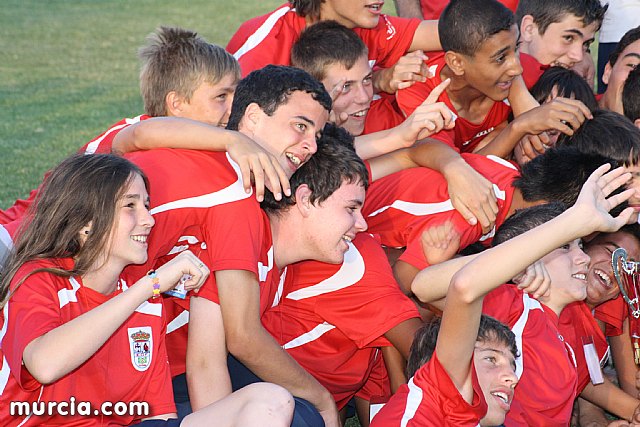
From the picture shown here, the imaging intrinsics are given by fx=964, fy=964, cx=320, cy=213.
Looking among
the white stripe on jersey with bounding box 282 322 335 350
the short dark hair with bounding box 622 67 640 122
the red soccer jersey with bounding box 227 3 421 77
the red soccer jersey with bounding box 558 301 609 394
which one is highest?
the red soccer jersey with bounding box 227 3 421 77

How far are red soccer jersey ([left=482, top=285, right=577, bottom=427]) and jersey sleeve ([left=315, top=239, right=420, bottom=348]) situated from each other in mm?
417

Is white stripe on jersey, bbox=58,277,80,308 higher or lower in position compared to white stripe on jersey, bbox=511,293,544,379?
higher

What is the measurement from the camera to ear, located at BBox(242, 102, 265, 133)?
4.48 metres

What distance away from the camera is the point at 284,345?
4.54 metres

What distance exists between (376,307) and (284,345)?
48cm

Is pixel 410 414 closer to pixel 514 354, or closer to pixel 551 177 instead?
pixel 514 354

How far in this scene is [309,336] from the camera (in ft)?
14.9

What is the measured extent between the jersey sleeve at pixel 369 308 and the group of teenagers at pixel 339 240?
1cm

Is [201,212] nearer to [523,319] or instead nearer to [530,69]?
[523,319]

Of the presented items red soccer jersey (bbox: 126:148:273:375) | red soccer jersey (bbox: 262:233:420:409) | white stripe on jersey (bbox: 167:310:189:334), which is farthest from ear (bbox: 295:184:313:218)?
white stripe on jersey (bbox: 167:310:189:334)

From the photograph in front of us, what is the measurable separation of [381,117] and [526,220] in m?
1.77

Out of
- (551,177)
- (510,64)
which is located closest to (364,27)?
(510,64)

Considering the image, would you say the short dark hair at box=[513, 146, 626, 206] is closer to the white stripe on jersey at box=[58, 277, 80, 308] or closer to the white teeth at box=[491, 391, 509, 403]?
the white teeth at box=[491, 391, 509, 403]

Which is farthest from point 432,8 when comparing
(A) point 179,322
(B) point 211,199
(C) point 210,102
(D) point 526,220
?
(A) point 179,322
